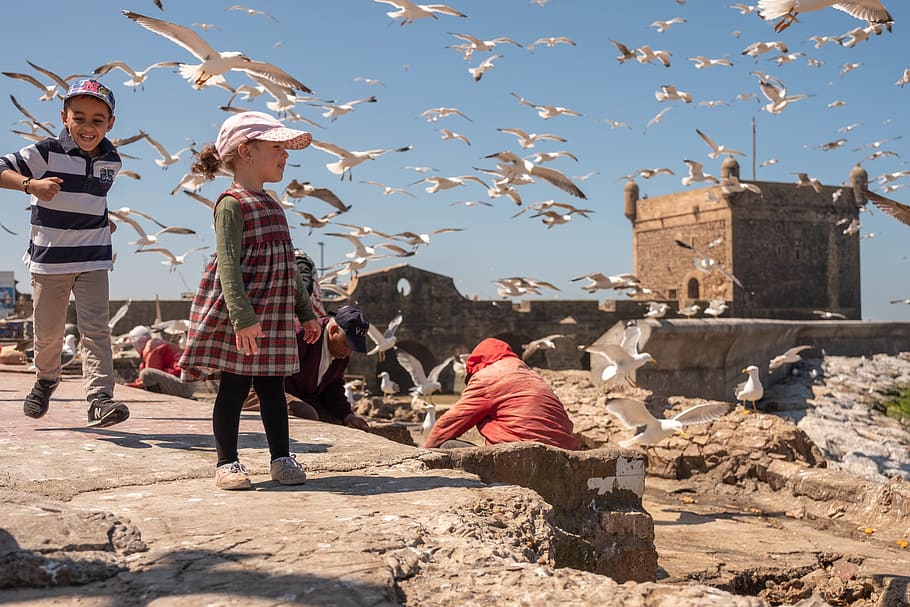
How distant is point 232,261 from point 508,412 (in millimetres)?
1935

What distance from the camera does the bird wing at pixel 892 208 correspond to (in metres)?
7.58

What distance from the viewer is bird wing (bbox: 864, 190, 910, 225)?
758 centimetres

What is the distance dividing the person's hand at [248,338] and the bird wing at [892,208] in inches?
249

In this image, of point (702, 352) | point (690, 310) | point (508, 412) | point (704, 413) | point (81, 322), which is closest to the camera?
point (81, 322)

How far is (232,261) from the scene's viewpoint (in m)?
2.94

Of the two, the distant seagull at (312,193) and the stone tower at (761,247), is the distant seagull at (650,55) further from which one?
the stone tower at (761,247)

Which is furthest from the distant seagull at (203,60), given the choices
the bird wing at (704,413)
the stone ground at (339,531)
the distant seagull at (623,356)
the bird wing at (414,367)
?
the bird wing at (414,367)

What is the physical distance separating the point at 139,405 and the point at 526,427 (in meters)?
2.53

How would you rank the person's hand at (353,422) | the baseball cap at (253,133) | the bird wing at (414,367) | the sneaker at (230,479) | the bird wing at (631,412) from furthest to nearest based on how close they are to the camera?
the bird wing at (414,367), the bird wing at (631,412), the person's hand at (353,422), the baseball cap at (253,133), the sneaker at (230,479)

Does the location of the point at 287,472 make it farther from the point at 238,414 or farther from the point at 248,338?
the point at 248,338

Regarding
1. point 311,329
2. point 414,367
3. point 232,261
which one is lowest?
point 414,367

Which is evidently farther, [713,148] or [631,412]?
[713,148]

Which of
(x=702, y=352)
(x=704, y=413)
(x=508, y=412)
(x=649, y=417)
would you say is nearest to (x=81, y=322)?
(x=508, y=412)

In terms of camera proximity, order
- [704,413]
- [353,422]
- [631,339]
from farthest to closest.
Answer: [631,339], [704,413], [353,422]
